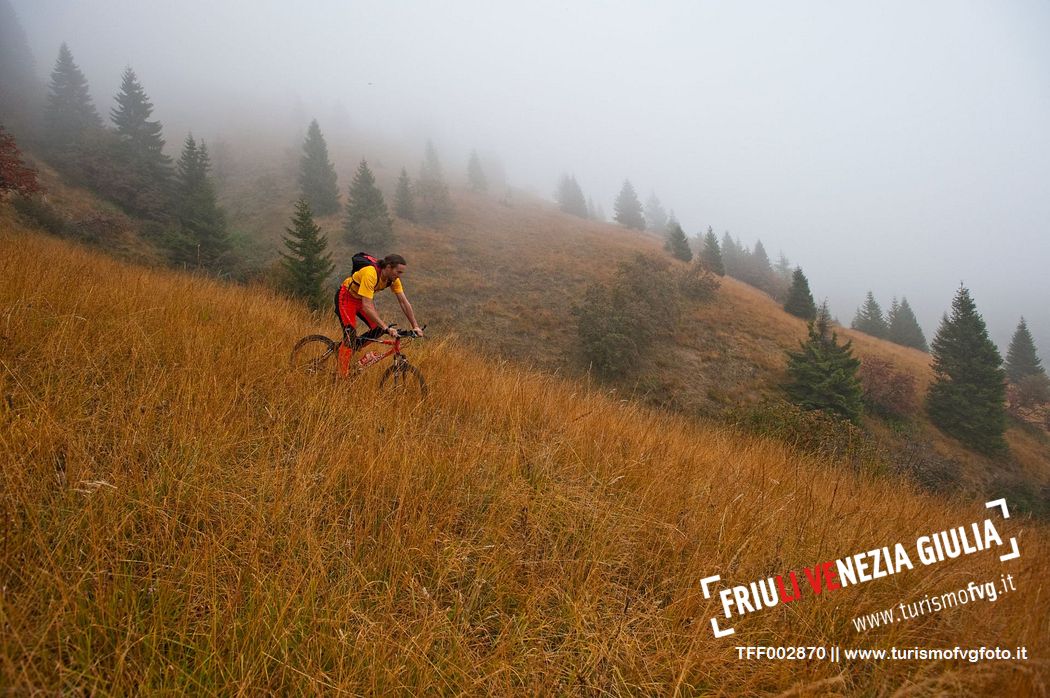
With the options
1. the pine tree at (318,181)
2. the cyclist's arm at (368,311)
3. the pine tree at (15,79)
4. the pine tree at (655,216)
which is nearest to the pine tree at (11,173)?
the cyclist's arm at (368,311)

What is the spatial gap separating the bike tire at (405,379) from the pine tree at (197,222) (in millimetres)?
17505

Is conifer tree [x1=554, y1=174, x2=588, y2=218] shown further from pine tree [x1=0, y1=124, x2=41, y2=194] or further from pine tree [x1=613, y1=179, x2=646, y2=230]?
pine tree [x1=0, y1=124, x2=41, y2=194]

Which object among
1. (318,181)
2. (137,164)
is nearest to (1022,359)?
(318,181)

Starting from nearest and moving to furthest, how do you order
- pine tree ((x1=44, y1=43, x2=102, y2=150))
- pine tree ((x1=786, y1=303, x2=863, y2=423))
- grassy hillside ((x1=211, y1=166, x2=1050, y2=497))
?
grassy hillside ((x1=211, y1=166, x2=1050, y2=497)) → pine tree ((x1=786, y1=303, x2=863, y2=423)) → pine tree ((x1=44, y1=43, x2=102, y2=150))

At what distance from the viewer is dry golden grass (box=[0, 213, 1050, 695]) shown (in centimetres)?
126

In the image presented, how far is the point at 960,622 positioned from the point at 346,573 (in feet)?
10.2

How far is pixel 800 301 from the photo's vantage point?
29188mm

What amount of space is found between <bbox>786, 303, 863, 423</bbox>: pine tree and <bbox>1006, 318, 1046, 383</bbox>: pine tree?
28.8 meters


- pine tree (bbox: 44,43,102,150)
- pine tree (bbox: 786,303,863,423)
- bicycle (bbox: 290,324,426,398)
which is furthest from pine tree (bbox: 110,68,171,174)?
pine tree (bbox: 786,303,863,423)

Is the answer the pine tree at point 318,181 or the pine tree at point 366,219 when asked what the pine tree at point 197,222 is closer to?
the pine tree at point 366,219

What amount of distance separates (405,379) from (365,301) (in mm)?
1010

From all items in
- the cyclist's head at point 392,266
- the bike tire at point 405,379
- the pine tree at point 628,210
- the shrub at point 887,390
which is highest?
the pine tree at point 628,210

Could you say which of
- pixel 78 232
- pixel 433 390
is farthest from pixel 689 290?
pixel 78 232

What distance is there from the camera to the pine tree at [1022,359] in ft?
103
